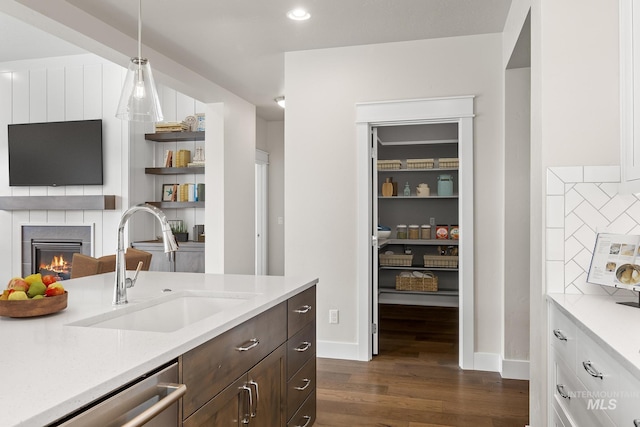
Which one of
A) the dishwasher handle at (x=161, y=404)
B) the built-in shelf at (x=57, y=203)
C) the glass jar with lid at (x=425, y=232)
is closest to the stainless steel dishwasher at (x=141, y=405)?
the dishwasher handle at (x=161, y=404)

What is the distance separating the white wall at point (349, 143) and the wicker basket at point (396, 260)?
5.06ft

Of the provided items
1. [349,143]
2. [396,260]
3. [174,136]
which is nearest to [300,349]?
[349,143]

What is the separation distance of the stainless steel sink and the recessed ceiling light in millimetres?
2103

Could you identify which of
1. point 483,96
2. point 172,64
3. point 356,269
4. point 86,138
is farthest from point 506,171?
point 86,138

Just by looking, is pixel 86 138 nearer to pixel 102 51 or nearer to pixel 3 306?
pixel 102 51

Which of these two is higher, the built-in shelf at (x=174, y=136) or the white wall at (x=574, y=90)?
the built-in shelf at (x=174, y=136)

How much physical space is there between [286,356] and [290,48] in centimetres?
275

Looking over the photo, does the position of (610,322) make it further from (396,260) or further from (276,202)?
(276,202)

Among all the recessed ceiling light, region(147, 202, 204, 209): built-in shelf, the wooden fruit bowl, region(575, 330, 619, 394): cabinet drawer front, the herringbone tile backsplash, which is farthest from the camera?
region(147, 202, 204, 209): built-in shelf

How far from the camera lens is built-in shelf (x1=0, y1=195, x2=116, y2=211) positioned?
17.1ft

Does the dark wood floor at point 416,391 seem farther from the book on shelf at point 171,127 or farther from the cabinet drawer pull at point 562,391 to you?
the book on shelf at point 171,127

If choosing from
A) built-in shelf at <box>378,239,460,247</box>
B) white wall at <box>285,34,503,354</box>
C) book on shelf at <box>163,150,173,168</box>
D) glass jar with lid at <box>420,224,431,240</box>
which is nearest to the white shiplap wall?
book on shelf at <box>163,150,173,168</box>

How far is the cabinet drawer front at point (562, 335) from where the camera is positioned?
161cm

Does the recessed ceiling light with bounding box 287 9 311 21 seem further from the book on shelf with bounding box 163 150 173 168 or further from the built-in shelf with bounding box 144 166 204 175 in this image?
the book on shelf with bounding box 163 150 173 168
